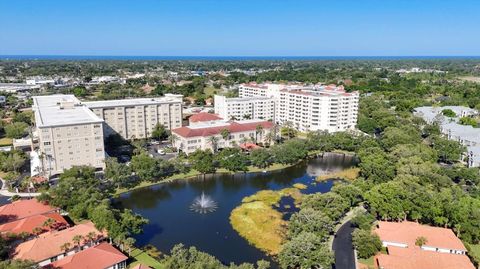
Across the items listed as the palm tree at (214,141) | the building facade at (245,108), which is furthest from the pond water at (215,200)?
the building facade at (245,108)

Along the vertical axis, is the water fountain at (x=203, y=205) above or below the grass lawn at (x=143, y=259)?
below

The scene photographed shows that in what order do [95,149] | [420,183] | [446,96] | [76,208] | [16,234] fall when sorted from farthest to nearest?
[446,96], [95,149], [420,183], [76,208], [16,234]

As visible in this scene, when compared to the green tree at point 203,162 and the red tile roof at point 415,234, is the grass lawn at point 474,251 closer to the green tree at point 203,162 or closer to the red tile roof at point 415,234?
the red tile roof at point 415,234

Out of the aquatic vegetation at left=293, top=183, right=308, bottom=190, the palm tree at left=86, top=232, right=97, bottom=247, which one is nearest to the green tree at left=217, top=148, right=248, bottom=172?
the aquatic vegetation at left=293, top=183, right=308, bottom=190

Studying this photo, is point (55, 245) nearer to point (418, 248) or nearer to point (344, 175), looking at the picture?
point (418, 248)

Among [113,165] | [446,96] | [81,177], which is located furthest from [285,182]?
[446,96]

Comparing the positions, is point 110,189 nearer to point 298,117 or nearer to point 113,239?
point 113,239
